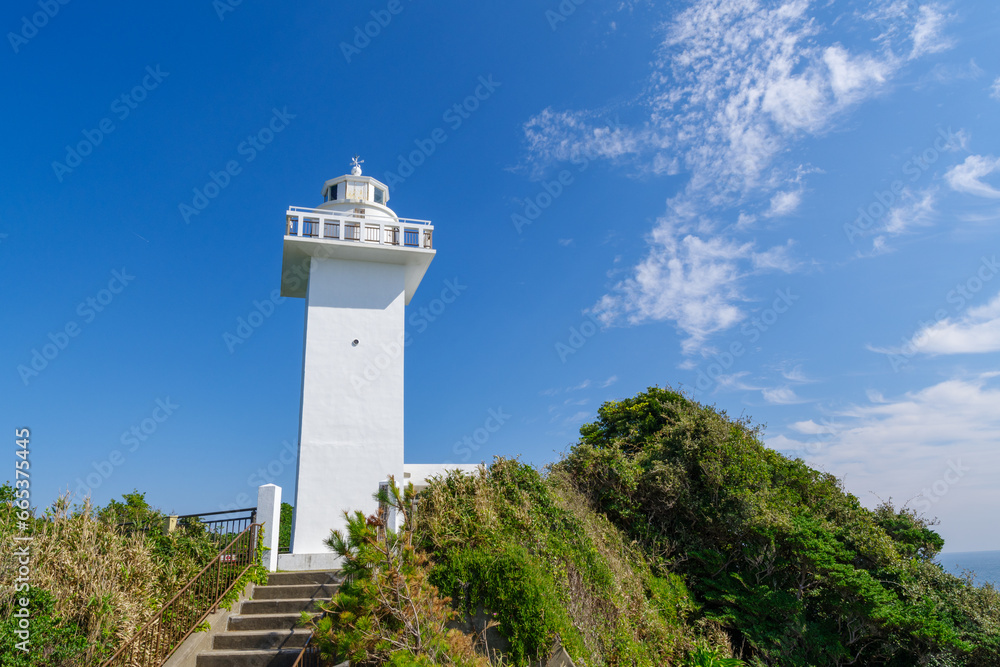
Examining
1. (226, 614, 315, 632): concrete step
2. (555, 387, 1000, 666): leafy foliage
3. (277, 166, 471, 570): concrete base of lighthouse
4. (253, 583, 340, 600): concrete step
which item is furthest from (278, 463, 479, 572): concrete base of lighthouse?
(555, 387, 1000, 666): leafy foliage

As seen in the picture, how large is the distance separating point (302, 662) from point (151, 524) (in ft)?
10.4

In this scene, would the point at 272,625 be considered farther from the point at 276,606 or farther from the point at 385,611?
the point at 385,611

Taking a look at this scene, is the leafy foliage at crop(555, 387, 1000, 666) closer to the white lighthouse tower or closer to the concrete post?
the white lighthouse tower

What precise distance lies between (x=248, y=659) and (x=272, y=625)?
2.44ft

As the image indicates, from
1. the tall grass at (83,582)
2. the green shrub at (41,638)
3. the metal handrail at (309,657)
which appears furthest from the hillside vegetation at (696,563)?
the green shrub at (41,638)

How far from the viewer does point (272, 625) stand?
24.5 feet

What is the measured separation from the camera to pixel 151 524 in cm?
783

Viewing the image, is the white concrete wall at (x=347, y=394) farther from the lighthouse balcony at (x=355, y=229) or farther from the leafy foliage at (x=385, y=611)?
the leafy foliage at (x=385, y=611)

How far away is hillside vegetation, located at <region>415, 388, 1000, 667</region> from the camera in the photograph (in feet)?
24.4

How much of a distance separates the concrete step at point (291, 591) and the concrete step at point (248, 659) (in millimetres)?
1340

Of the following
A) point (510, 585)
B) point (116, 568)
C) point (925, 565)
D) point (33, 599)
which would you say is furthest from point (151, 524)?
point (925, 565)

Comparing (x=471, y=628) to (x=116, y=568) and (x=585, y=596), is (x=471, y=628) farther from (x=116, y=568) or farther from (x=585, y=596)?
(x=116, y=568)

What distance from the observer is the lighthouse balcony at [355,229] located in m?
11.4

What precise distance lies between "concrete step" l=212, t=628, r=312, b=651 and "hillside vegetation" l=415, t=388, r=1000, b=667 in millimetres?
1871
